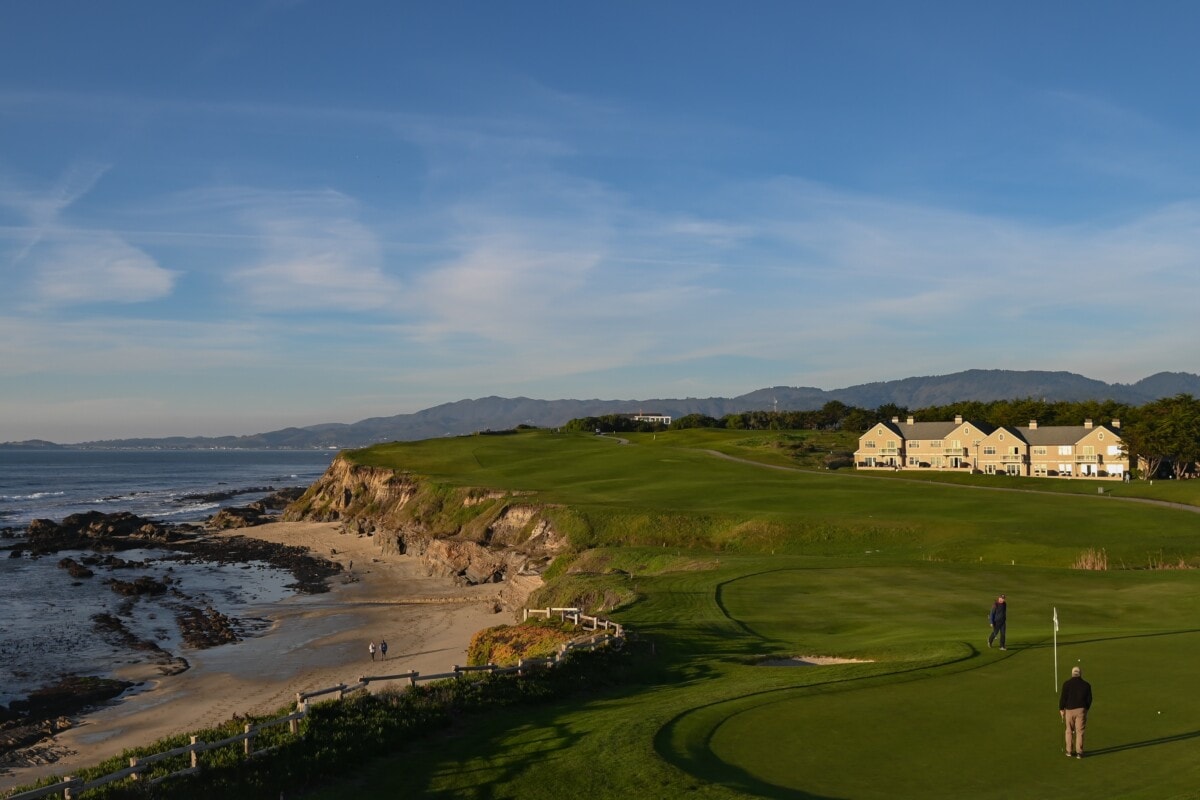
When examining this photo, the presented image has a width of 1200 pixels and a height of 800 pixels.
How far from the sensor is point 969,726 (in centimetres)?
1706

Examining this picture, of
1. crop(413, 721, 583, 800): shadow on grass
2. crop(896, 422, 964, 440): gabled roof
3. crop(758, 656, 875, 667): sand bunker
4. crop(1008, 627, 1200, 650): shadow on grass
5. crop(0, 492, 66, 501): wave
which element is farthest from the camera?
crop(0, 492, 66, 501): wave

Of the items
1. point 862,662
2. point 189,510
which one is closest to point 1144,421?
point 862,662

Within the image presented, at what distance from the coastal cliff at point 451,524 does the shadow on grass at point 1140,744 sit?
130 ft

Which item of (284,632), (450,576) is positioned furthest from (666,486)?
(284,632)

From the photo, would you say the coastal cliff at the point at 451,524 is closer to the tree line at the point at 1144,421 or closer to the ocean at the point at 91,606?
the ocean at the point at 91,606

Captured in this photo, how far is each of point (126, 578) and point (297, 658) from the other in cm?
3564

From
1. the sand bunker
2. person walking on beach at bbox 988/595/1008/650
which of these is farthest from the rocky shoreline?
person walking on beach at bbox 988/595/1008/650

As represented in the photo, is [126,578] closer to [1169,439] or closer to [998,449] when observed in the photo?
→ [998,449]

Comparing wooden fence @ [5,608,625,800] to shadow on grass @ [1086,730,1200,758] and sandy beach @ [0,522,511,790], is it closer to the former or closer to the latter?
shadow on grass @ [1086,730,1200,758]

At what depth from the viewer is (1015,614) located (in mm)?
32031

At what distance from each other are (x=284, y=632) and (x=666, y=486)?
4382cm

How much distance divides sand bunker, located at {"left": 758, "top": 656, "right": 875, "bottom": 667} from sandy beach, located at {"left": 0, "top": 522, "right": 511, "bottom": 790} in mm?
18665

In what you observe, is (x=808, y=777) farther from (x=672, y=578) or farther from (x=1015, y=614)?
(x=672, y=578)

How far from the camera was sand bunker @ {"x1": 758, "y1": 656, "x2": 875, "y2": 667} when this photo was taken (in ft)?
82.2
